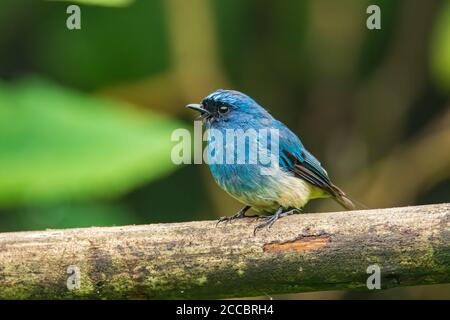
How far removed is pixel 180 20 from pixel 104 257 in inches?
150

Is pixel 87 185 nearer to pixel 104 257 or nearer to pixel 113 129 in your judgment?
pixel 113 129

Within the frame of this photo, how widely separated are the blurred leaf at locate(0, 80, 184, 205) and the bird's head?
0.48 metres

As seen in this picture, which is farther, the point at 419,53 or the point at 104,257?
the point at 419,53

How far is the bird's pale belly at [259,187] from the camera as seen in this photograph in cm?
465

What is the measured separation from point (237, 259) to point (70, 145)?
208cm

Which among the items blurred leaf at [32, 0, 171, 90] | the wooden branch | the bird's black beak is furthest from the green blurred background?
the wooden branch

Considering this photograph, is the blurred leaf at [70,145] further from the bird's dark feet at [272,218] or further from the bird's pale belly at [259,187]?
the bird's dark feet at [272,218]

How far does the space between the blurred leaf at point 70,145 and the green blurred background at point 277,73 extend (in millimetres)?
1147

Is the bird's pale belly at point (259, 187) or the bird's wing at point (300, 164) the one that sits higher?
the bird's wing at point (300, 164)

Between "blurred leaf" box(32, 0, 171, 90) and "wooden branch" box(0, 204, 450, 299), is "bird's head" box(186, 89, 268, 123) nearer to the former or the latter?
"wooden branch" box(0, 204, 450, 299)

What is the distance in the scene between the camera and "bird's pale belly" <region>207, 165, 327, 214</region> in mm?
4648

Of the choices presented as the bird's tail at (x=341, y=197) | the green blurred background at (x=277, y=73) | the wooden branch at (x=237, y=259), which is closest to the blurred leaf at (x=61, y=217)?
the green blurred background at (x=277, y=73)

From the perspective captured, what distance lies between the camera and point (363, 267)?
3.71m

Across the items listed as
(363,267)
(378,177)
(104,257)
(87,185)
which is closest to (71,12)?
(87,185)
